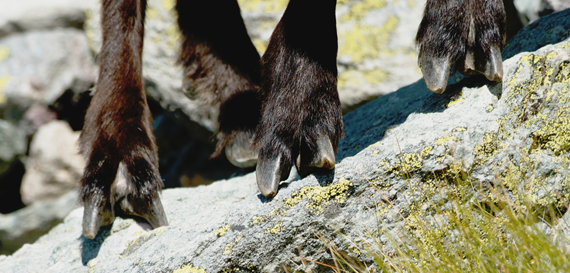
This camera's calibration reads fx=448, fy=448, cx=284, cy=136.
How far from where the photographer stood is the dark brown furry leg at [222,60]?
2.67 m

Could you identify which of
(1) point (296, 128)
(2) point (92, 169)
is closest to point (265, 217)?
(1) point (296, 128)

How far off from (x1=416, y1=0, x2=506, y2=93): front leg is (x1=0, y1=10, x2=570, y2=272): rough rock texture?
12cm

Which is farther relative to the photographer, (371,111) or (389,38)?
(389,38)

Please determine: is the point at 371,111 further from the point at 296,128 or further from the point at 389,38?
the point at 389,38

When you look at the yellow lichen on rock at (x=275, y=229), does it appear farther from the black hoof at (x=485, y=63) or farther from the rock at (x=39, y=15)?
the rock at (x=39, y=15)

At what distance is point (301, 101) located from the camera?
1.71 meters

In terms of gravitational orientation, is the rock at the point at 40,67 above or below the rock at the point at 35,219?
above

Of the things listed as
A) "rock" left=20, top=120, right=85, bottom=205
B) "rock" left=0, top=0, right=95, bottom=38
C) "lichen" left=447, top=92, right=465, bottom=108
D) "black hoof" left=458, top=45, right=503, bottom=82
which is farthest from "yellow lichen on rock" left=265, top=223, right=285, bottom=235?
"rock" left=0, top=0, right=95, bottom=38

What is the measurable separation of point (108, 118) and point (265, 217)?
0.98m

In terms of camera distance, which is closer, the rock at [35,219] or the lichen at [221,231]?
the lichen at [221,231]

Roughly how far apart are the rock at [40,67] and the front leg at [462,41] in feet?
15.2

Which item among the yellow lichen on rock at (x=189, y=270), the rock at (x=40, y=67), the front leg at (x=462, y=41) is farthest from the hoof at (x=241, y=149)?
the rock at (x=40, y=67)

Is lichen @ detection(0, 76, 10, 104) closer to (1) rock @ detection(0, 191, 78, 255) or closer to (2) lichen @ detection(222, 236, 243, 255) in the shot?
(1) rock @ detection(0, 191, 78, 255)

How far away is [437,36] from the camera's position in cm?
178
